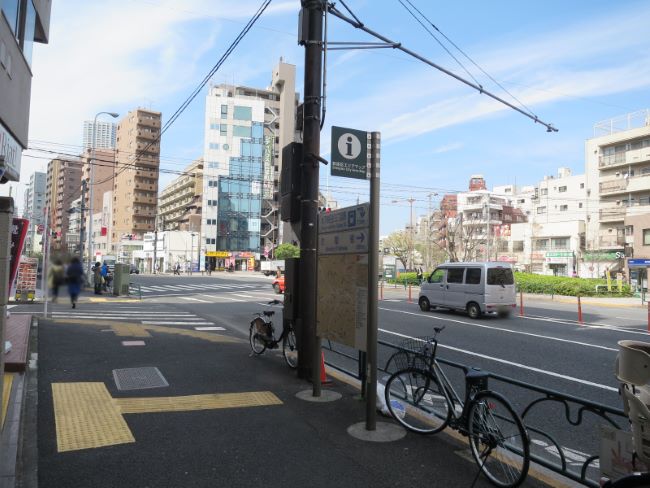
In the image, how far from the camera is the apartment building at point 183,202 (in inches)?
3775

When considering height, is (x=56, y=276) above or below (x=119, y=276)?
above

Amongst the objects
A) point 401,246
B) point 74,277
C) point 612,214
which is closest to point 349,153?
point 74,277

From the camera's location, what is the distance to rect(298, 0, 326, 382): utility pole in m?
7.11

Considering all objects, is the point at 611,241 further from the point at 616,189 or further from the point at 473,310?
the point at 473,310

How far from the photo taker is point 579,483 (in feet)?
12.8

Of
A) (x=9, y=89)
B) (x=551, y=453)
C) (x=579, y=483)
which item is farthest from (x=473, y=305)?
(x=9, y=89)

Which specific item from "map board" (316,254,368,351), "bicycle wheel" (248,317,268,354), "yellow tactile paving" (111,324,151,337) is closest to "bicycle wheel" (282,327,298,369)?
"bicycle wheel" (248,317,268,354)

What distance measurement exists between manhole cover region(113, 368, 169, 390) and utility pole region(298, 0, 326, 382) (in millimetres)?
2124

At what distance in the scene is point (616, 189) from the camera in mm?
52250

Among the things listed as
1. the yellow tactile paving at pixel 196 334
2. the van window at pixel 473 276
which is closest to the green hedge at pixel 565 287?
the van window at pixel 473 276

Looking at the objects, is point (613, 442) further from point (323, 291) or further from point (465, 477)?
point (323, 291)

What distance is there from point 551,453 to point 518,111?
7.69 m

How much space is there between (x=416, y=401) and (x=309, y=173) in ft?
11.7

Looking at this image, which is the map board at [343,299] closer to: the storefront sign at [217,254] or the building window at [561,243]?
the building window at [561,243]
